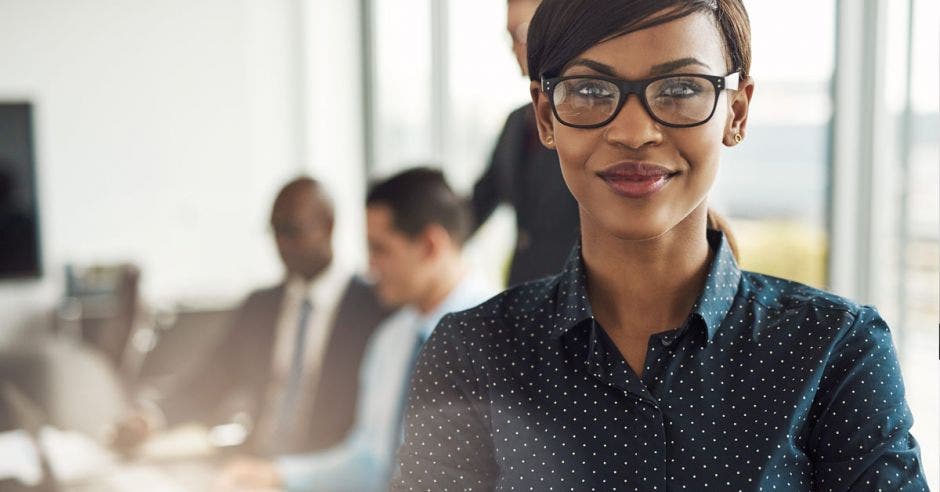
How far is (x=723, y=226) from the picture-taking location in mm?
977

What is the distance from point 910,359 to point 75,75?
4.12 metres

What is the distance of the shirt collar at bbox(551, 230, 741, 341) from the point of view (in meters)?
0.82

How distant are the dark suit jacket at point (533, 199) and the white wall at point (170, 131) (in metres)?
3.23

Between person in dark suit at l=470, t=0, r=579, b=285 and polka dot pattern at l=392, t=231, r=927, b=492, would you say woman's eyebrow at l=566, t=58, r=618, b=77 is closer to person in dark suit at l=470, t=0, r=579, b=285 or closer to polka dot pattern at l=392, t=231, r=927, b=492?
polka dot pattern at l=392, t=231, r=927, b=492

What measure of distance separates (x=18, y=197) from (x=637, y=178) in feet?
14.7

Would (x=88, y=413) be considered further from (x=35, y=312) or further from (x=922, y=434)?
(x=922, y=434)

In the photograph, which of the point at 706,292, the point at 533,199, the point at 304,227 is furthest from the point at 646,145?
the point at 304,227

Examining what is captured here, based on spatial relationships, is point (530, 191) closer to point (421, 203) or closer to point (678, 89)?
point (421, 203)

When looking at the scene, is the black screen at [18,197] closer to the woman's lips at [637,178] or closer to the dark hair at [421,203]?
the dark hair at [421,203]

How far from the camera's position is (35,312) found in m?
4.74

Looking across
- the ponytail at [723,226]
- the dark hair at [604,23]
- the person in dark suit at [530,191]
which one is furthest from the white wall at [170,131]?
the dark hair at [604,23]

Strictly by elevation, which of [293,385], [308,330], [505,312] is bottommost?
[293,385]

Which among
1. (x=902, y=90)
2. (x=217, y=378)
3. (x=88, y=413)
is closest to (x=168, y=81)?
(x=88, y=413)

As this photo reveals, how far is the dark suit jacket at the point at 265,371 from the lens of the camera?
2.51 metres
